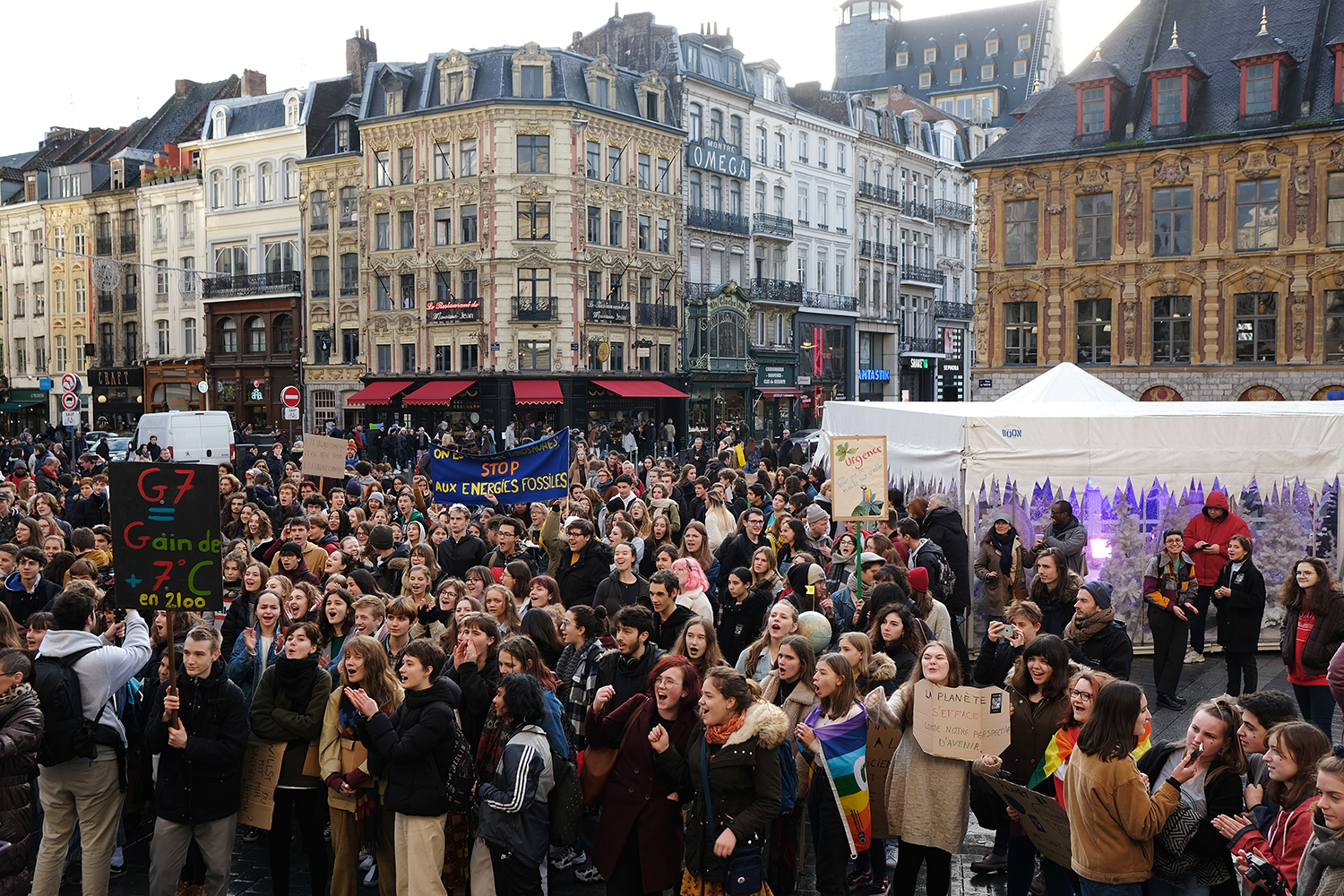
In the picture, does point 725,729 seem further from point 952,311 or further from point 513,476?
point 952,311

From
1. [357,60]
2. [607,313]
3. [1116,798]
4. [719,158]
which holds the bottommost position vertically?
[1116,798]

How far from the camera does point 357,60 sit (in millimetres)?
47656

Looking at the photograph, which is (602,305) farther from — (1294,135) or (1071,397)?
(1071,397)

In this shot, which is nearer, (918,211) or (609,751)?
(609,751)

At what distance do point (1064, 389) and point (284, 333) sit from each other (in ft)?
129

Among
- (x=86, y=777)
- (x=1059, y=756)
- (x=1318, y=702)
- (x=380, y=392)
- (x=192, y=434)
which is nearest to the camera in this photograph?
(x=1059, y=756)

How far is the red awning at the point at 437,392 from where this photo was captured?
138 feet

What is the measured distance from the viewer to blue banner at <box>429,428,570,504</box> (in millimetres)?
12914

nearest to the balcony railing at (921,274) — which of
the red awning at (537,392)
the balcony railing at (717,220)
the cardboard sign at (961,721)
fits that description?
the balcony railing at (717,220)

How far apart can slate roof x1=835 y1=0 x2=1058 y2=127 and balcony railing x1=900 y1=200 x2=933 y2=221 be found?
33.2ft

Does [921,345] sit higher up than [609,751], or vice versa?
[921,345]

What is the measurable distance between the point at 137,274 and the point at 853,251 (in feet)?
116

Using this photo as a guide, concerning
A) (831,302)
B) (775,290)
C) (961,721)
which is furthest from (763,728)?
(831,302)

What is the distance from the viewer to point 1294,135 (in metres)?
29.8
